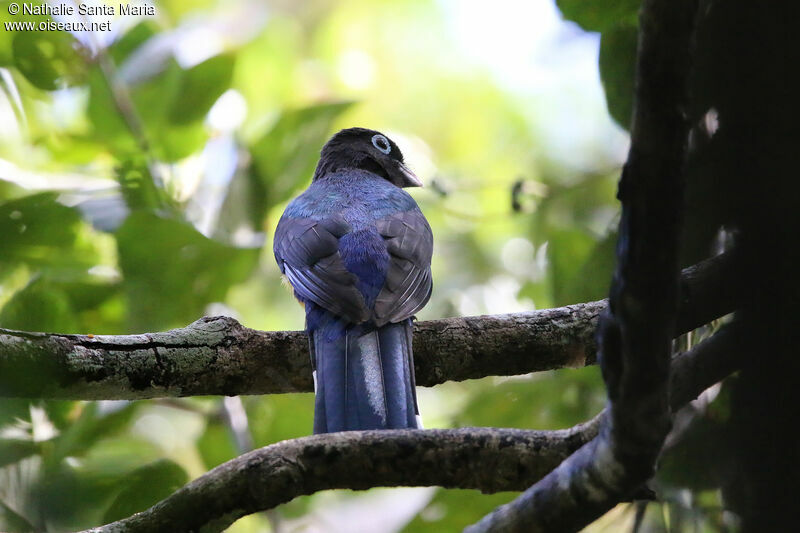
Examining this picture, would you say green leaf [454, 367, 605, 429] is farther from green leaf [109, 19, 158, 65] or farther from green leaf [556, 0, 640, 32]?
green leaf [109, 19, 158, 65]

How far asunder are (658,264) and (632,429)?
0.35 meters

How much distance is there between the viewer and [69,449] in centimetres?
341

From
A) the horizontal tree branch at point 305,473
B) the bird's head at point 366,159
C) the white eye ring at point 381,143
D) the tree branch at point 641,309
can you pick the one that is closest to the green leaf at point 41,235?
the horizontal tree branch at point 305,473

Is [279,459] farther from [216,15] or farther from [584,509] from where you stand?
[216,15]

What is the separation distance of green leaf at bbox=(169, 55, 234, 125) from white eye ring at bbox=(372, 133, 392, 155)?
4.48 feet

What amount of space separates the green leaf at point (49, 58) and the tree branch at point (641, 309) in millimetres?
3865

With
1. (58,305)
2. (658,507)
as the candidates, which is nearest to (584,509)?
(658,507)

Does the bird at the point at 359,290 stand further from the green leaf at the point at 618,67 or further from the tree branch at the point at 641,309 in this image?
the tree branch at the point at 641,309

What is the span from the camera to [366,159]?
5793 millimetres

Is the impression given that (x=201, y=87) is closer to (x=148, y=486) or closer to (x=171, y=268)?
(x=171, y=268)

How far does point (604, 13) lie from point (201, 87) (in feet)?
8.38

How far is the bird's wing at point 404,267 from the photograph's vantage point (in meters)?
3.40

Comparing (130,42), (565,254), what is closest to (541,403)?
(565,254)

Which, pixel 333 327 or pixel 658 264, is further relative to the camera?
pixel 333 327
